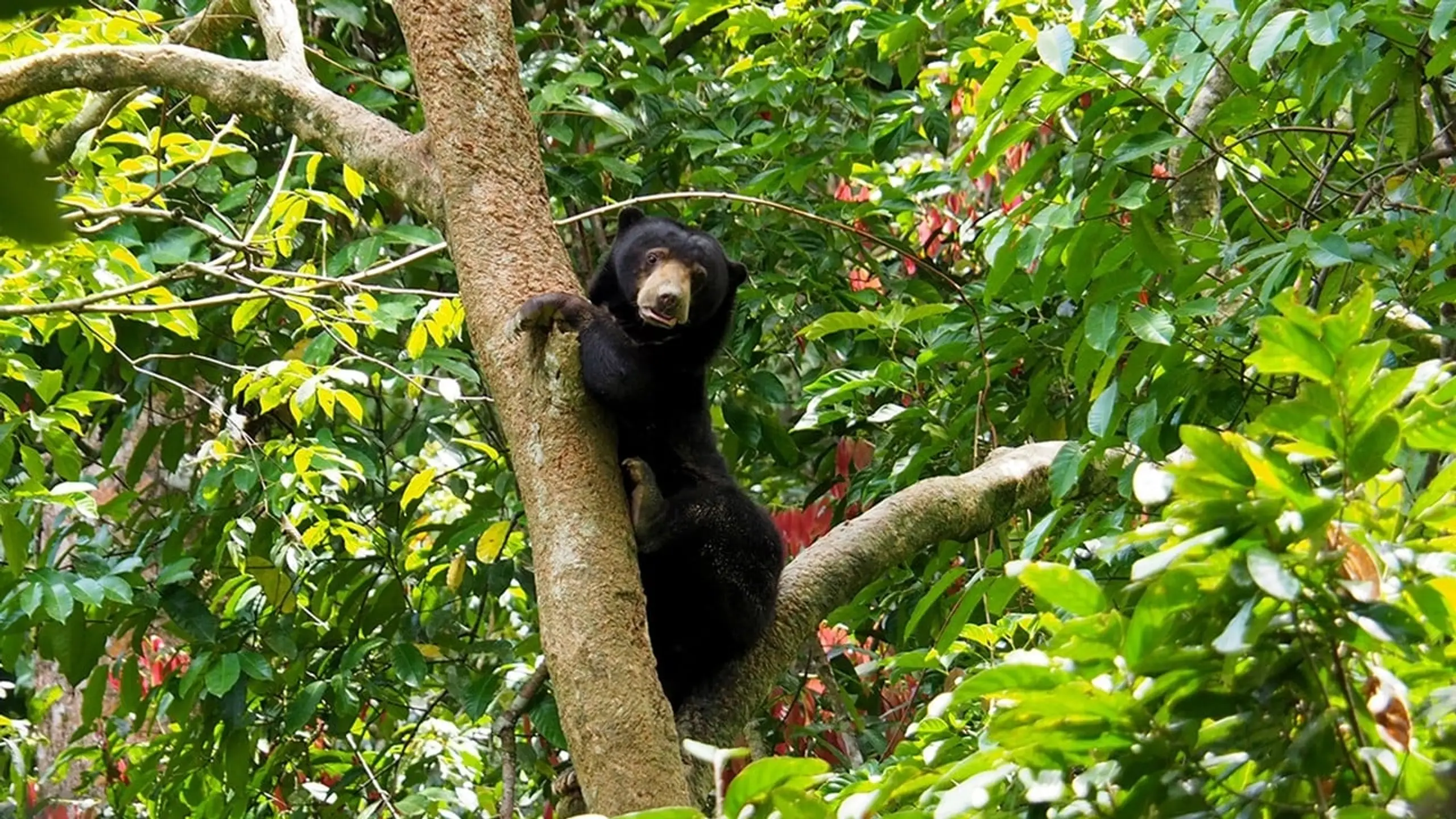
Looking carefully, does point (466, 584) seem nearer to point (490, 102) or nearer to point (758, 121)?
point (758, 121)

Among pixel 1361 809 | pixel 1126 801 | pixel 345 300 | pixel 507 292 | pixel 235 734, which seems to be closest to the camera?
pixel 1361 809

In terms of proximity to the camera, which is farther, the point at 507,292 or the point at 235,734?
the point at 235,734

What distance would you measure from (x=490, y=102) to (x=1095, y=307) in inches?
48.7

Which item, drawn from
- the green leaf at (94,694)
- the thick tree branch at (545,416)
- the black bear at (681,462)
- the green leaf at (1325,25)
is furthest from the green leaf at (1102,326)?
the green leaf at (94,694)

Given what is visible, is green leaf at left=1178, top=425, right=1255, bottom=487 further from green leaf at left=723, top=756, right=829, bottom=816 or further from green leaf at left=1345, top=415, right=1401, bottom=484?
green leaf at left=723, top=756, right=829, bottom=816

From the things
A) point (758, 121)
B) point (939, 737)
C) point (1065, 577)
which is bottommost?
point (939, 737)

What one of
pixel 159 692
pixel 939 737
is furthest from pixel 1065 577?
pixel 159 692

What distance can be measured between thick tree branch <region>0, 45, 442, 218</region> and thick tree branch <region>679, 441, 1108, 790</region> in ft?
3.91

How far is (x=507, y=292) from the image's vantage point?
8.09ft

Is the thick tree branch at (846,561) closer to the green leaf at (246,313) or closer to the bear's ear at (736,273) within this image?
the bear's ear at (736,273)

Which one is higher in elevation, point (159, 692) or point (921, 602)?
point (921, 602)

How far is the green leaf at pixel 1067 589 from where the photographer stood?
1253mm

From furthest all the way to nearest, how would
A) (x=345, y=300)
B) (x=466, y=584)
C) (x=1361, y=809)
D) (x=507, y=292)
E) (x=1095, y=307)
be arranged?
1. (x=466, y=584)
2. (x=345, y=300)
3. (x=1095, y=307)
4. (x=507, y=292)
5. (x=1361, y=809)

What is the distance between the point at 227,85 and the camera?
3033mm
